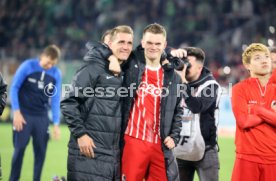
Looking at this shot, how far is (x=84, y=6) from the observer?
24172 mm

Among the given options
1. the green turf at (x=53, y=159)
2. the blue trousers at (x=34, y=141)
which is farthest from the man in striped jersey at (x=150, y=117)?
the green turf at (x=53, y=159)

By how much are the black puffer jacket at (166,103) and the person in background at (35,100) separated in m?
3.71

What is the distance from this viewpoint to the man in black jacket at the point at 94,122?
18.7ft

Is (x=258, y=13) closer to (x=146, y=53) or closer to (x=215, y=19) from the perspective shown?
(x=215, y=19)

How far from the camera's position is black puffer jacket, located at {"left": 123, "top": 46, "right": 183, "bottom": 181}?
20.0ft

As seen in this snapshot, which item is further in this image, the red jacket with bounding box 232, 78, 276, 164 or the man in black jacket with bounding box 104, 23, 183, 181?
the man in black jacket with bounding box 104, 23, 183, 181

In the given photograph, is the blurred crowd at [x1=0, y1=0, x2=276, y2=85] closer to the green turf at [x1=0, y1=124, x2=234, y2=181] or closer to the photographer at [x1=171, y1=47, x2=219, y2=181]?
the green turf at [x1=0, y1=124, x2=234, y2=181]

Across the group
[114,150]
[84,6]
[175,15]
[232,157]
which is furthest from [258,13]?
[114,150]

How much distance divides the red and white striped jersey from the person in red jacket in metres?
0.78

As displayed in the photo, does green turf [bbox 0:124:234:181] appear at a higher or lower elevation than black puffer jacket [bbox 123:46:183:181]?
lower

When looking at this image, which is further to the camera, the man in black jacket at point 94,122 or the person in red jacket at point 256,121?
the person in red jacket at point 256,121

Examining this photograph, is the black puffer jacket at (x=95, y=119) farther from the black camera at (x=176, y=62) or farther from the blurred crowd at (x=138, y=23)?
the blurred crowd at (x=138, y=23)

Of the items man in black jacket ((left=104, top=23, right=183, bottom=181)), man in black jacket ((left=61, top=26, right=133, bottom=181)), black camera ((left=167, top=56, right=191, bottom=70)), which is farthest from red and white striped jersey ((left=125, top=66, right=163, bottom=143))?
black camera ((left=167, top=56, right=191, bottom=70))

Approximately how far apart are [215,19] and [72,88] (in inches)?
686
